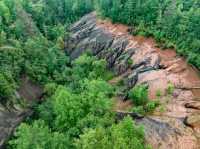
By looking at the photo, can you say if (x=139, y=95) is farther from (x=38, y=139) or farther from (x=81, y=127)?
(x=38, y=139)

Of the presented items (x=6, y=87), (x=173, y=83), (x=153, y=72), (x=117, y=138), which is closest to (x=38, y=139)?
(x=6, y=87)

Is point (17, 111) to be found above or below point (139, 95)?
below

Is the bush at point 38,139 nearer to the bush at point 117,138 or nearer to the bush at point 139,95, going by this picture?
the bush at point 117,138

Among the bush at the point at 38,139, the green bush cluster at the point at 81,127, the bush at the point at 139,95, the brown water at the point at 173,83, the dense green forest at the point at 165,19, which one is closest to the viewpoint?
the green bush cluster at the point at 81,127

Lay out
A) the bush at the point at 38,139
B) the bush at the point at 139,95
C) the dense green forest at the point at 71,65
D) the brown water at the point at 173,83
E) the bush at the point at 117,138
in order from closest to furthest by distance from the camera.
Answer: the bush at the point at 117,138, the brown water at the point at 173,83, the bush at the point at 38,139, the dense green forest at the point at 71,65, the bush at the point at 139,95

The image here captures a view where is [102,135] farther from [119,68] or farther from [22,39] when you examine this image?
[22,39]

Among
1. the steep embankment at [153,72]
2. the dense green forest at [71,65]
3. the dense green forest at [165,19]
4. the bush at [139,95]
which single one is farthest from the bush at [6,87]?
the dense green forest at [165,19]

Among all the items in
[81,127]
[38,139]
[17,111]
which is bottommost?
[17,111]

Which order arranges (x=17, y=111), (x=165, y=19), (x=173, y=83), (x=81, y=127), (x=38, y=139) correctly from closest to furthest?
(x=38, y=139)
(x=81, y=127)
(x=17, y=111)
(x=173, y=83)
(x=165, y=19)
